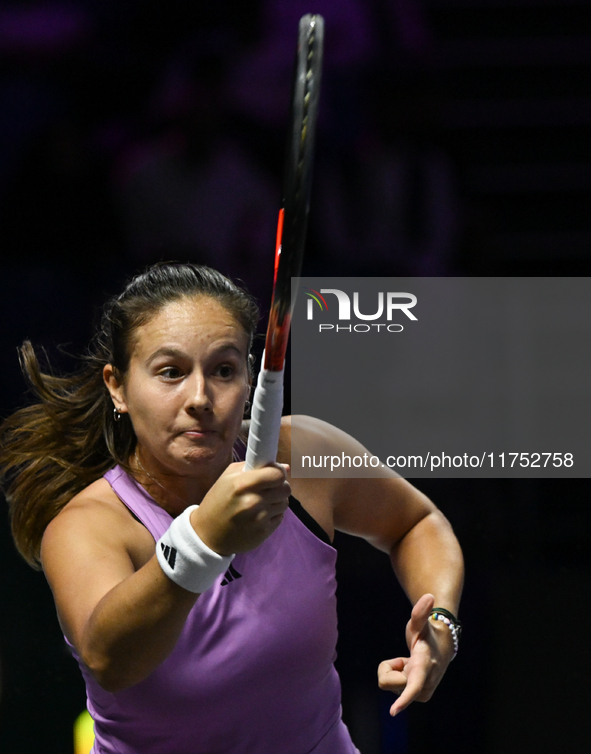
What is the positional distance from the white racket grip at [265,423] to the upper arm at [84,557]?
0.84ft

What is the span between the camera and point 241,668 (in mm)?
1082

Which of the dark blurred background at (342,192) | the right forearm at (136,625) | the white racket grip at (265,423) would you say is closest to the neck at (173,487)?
the right forearm at (136,625)

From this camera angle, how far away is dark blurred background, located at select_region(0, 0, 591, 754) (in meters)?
1.86

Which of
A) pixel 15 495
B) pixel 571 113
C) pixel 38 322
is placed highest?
pixel 571 113

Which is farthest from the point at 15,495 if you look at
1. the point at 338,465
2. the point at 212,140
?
the point at 212,140

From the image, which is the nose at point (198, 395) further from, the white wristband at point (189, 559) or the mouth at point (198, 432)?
the white wristband at point (189, 559)

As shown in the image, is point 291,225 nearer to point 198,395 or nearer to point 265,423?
point 265,423

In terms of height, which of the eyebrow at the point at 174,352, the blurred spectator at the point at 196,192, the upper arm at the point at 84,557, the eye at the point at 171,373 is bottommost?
the upper arm at the point at 84,557

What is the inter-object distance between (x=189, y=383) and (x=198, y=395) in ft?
0.10

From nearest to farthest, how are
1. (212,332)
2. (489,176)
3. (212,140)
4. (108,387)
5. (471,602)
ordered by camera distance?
1. (212,332)
2. (108,387)
3. (471,602)
4. (212,140)
5. (489,176)

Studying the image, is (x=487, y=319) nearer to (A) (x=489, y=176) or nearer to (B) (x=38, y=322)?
(A) (x=489, y=176)

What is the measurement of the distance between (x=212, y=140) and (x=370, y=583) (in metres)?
1.06

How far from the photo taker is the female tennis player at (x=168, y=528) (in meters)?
1.05

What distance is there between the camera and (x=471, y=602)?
6.04 ft
